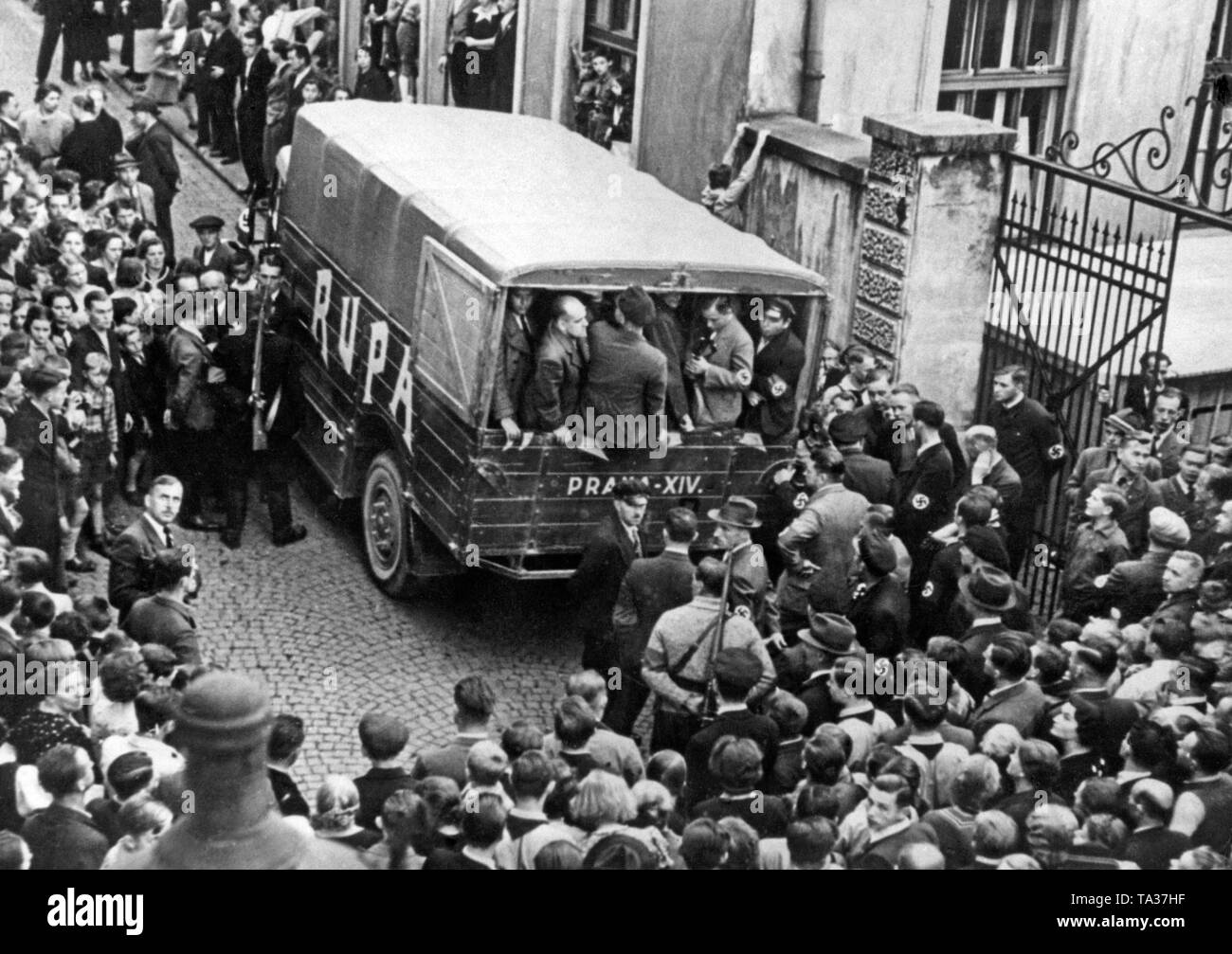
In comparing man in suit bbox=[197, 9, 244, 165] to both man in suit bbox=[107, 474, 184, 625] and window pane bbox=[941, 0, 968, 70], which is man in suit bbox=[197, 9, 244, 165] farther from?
man in suit bbox=[107, 474, 184, 625]

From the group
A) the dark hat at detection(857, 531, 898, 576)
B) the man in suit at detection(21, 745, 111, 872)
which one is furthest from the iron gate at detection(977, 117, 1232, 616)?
the man in suit at detection(21, 745, 111, 872)

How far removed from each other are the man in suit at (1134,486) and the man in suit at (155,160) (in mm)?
9222

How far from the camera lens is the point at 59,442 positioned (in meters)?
10.0

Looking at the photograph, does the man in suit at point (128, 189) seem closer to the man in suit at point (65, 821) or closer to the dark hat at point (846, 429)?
the dark hat at point (846, 429)

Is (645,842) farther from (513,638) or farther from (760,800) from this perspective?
(513,638)

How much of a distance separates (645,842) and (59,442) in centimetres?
525

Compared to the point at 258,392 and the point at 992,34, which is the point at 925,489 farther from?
the point at 992,34

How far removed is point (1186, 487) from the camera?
9.78 metres

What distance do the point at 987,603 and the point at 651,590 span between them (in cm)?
162

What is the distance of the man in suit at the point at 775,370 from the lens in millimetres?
10430

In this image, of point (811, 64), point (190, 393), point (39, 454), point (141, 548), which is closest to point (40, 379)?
point (39, 454)

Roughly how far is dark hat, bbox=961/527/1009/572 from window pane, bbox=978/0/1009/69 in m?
8.27

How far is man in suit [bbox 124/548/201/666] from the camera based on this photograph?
26.3ft
